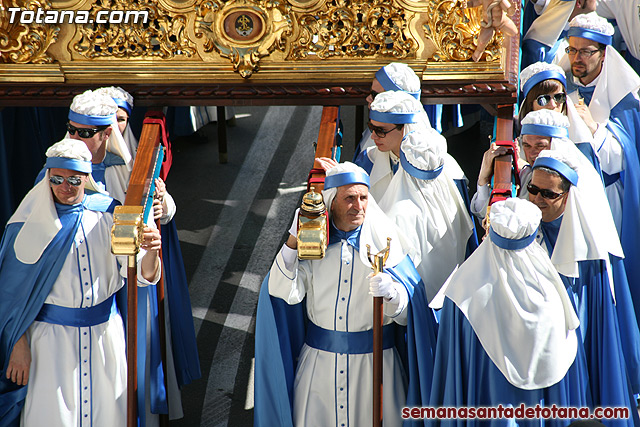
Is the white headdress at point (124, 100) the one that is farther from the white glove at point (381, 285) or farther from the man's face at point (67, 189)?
the white glove at point (381, 285)

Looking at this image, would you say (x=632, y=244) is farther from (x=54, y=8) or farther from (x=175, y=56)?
(x=54, y=8)

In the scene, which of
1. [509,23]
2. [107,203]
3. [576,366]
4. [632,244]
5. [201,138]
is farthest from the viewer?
[201,138]

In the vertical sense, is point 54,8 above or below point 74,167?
above

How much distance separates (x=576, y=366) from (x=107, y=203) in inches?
110

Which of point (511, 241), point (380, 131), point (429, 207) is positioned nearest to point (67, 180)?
point (380, 131)

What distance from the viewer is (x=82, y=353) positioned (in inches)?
220

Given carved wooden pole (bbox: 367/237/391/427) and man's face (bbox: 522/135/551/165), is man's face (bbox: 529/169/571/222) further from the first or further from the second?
carved wooden pole (bbox: 367/237/391/427)

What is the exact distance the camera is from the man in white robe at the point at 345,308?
5.12 metres

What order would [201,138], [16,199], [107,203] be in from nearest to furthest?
[107,203]
[16,199]
[201,138]

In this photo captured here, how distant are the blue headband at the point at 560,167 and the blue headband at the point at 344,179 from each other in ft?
3.38

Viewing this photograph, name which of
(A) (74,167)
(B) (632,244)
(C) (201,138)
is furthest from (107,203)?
(C) (201,138)

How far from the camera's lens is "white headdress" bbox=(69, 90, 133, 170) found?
586 centimetres

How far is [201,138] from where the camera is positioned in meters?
10.5
